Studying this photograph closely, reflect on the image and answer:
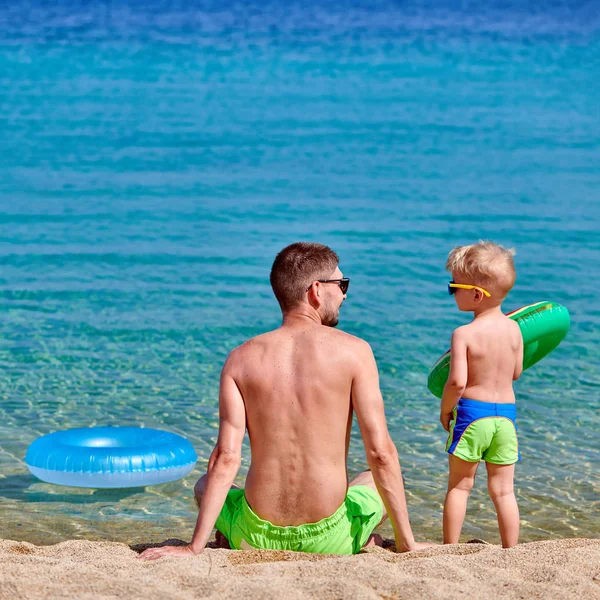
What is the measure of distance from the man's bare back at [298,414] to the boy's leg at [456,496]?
2.46 ft

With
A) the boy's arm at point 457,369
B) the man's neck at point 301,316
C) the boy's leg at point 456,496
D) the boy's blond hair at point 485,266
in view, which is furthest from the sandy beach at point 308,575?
the boy's blond hair at point 485,266

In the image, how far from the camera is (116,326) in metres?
9.78

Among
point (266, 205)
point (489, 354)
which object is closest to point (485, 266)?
point (489, 354)

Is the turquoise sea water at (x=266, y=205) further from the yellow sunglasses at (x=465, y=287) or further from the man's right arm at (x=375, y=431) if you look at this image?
the man's right arm at (x=375, y=431)

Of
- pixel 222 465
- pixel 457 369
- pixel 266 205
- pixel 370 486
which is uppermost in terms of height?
Answer: pixel 266 205

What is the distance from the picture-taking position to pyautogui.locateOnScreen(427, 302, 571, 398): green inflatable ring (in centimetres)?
436

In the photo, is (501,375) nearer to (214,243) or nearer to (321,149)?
(214,243)

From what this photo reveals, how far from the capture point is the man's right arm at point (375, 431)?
3.43 meters

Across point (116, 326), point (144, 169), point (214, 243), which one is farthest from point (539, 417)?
point (144, 169)

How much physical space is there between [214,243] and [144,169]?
26.1 ft

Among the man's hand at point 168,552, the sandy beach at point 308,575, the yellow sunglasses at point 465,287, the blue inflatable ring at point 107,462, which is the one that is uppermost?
the yellow sunglasses at point 465,287

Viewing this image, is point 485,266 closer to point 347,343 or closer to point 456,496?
point 347,343

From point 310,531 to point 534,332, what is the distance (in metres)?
1.51

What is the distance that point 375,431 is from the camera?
11.3 feet
